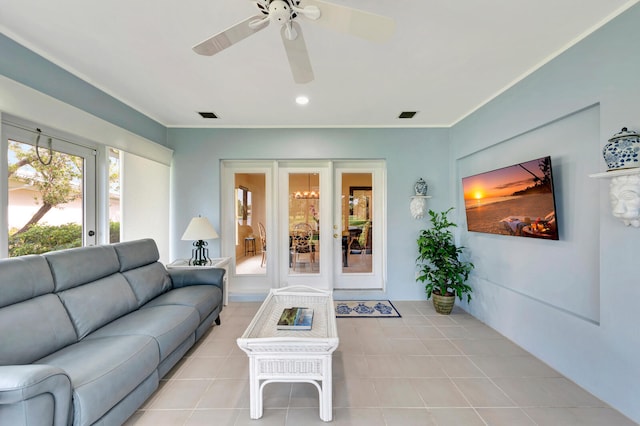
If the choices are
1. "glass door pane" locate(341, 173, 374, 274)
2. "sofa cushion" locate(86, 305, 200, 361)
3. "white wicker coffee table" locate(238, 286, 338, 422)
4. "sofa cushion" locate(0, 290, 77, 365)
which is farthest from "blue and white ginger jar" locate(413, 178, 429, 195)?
"sofa cushion" locate(0, 290, 77, 365)

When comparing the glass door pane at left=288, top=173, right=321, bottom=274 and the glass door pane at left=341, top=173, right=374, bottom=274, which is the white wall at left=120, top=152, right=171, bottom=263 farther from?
the glass door pane at left=341, top=173, right=374, bottom=274

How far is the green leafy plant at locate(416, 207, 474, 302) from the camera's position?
3.33 meters

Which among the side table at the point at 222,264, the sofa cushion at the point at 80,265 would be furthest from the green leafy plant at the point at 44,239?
the side table at the point at 222,264

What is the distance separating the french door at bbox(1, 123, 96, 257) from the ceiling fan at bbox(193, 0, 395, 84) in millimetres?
1841

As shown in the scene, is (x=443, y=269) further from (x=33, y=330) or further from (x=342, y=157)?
(x=33, y=330)

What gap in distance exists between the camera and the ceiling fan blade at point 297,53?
1.44 metres

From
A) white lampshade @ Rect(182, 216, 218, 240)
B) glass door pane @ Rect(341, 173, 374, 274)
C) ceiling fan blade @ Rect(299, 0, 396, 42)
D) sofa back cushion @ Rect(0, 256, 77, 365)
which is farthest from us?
glass door pane @ Rect(341, 173, 374, 274)

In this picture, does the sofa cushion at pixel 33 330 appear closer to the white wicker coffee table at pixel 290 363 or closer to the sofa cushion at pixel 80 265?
the sofa cushion at pixel 80 265

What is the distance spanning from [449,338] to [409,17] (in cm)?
295

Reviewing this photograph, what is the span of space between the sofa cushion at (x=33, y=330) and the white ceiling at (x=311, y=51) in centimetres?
189

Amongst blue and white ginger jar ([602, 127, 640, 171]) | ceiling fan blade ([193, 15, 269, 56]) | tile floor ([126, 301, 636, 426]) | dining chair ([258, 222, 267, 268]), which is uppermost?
ceiling fan blade ([193, 15, 269, 56])

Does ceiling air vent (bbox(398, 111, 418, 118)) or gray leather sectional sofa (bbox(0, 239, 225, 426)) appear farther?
ceiling air vent (bbox(398, 111, 418, 118))

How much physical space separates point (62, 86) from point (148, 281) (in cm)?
190

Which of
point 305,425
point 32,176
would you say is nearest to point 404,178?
point 305,425
